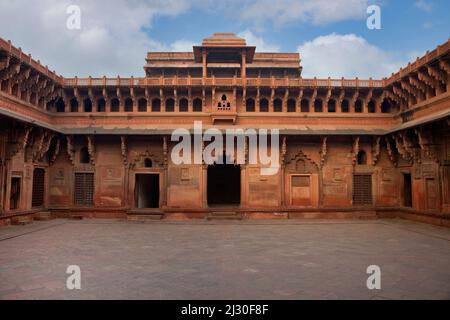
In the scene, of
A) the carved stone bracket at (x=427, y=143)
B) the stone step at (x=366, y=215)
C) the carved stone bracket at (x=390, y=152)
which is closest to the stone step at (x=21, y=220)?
the stone step at (x=366, y=215)

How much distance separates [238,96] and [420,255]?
12606mm

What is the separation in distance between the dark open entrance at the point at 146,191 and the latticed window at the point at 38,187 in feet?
16.5

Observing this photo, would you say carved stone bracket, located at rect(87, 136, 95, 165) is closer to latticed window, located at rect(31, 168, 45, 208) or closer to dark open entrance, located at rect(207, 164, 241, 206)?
latticed window, located at rect(31, 168, 45, 208)

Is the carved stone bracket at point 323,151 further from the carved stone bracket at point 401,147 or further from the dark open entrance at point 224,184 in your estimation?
the dark open entrance at point 224,184

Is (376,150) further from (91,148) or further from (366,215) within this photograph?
(91,148)

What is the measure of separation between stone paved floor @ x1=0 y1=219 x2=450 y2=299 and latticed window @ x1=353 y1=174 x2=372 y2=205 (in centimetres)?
410

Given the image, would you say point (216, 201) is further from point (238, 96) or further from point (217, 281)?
point (217, 281)

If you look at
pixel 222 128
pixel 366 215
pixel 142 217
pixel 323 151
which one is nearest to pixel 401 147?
pixel 323 151

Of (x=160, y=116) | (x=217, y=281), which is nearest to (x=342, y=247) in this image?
(x=217, y=281)

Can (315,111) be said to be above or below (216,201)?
above

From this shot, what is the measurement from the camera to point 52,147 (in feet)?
56.5

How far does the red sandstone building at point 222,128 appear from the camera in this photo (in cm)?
1630

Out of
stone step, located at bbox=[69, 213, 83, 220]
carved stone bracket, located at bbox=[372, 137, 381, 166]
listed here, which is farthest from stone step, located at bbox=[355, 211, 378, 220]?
stone step, located at bbox=[69, 213, 83, 220]

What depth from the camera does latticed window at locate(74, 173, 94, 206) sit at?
17125 mm
